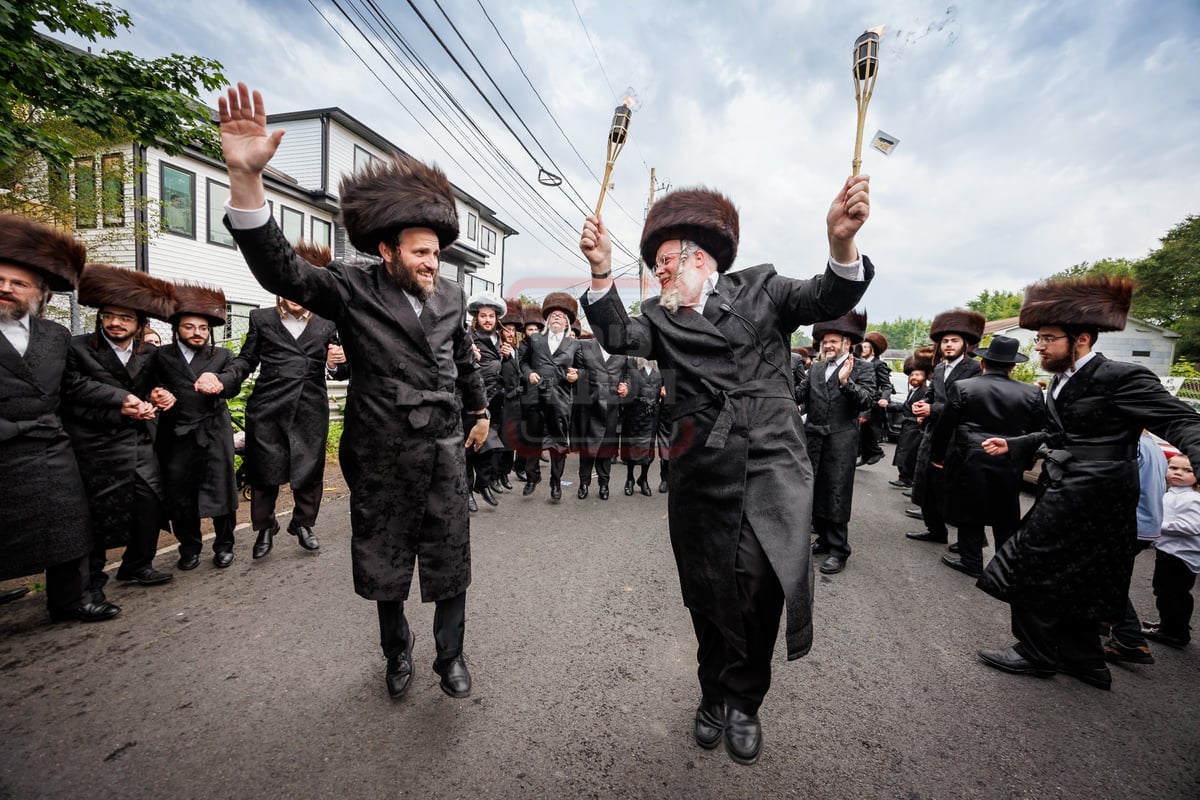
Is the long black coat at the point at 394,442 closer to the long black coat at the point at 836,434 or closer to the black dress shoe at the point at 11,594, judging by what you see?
the black dress shoe at the point at 11,594

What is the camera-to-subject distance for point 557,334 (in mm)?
7387

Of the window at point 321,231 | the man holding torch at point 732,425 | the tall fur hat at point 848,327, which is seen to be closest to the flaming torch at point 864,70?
the man holding torch at point 732,425

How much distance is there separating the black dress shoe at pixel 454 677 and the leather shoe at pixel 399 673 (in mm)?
136

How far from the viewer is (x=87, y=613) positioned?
3266 mm

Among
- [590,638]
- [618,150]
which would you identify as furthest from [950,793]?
[618,150]

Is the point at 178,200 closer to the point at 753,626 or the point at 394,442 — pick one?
the point at 394,442

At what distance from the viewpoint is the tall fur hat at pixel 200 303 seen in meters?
4.08

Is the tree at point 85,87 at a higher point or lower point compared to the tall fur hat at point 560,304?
higher

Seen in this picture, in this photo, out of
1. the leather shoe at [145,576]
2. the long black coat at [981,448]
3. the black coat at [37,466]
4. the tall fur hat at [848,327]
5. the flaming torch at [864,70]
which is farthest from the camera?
the tall fur hat at [848,327]

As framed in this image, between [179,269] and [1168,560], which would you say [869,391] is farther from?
[179,269]

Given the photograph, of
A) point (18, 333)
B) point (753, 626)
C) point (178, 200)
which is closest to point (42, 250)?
point (18, 333)

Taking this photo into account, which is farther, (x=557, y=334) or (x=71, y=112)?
(x=557, y=334)

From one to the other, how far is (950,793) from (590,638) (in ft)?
6.15

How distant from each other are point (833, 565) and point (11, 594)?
607 centimetres
